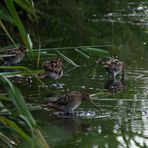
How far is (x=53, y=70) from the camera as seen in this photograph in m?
8.23

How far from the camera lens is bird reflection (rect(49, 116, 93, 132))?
6.44 meters

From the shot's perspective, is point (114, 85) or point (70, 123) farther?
point (114, 85)

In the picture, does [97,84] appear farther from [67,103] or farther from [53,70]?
[67,103]

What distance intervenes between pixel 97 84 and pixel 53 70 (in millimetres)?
581

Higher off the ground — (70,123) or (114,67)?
(114,67)

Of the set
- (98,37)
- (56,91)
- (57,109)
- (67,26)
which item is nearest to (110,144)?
(57,109)

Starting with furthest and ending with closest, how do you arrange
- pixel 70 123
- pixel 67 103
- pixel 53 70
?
1. pixel 53 70
2. pixel 67 103
3. pixel 70 123

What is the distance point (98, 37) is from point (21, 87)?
4115 millimetres

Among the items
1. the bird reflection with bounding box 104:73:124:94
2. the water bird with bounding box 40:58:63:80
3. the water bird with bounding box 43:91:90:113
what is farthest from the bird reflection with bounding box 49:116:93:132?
the water bird with bounding box 40:58:63:80

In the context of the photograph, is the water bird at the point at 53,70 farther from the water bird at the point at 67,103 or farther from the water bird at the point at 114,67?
the water bird at the point at 67,103

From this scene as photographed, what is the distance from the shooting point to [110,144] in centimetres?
595

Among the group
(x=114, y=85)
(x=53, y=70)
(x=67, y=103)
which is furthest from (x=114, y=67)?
(x=67, y=103)

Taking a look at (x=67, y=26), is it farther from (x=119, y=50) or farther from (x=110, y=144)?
(x=110, y=144)

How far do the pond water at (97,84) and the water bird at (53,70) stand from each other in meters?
0.11
